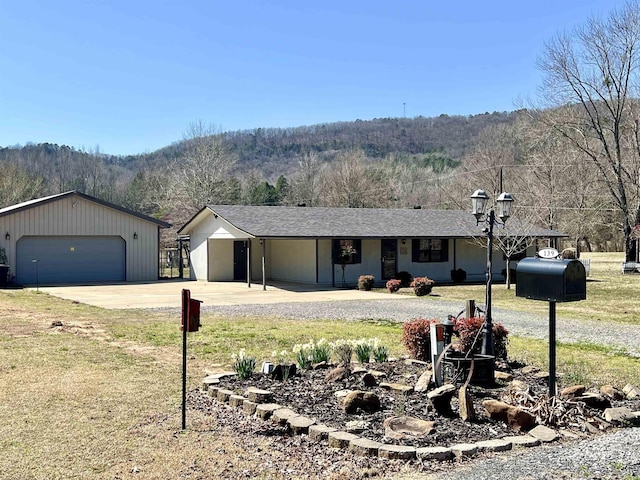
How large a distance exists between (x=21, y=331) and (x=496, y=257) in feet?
71.9

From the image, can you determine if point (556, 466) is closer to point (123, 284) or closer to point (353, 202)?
point (123, 284)

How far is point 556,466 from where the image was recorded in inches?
185

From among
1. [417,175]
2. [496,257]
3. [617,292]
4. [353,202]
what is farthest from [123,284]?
[417,175]

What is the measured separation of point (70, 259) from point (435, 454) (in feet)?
82.2

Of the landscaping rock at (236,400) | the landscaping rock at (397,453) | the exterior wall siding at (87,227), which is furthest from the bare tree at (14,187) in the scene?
the landscaping rock at (397,453)

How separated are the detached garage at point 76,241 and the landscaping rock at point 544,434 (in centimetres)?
2434

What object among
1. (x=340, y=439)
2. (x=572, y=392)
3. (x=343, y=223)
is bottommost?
(x=340, y=439)

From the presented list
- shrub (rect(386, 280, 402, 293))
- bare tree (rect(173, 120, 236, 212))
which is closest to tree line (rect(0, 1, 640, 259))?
bare tree (rect(173, 120, 236, 212))

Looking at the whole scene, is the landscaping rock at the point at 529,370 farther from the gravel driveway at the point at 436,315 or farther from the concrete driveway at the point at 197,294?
the concrete driveway at the point at 197,294

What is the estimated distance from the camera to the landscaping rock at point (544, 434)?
5384 mm

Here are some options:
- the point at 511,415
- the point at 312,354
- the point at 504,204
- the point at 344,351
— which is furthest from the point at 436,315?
the point at 511,415

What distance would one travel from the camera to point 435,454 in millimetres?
4945

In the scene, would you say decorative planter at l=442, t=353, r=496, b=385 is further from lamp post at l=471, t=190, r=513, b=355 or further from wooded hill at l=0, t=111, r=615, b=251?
wooded hill at l=0, t=111, r=615, b=251

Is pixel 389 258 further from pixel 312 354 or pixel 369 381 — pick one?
pixel 369 381
